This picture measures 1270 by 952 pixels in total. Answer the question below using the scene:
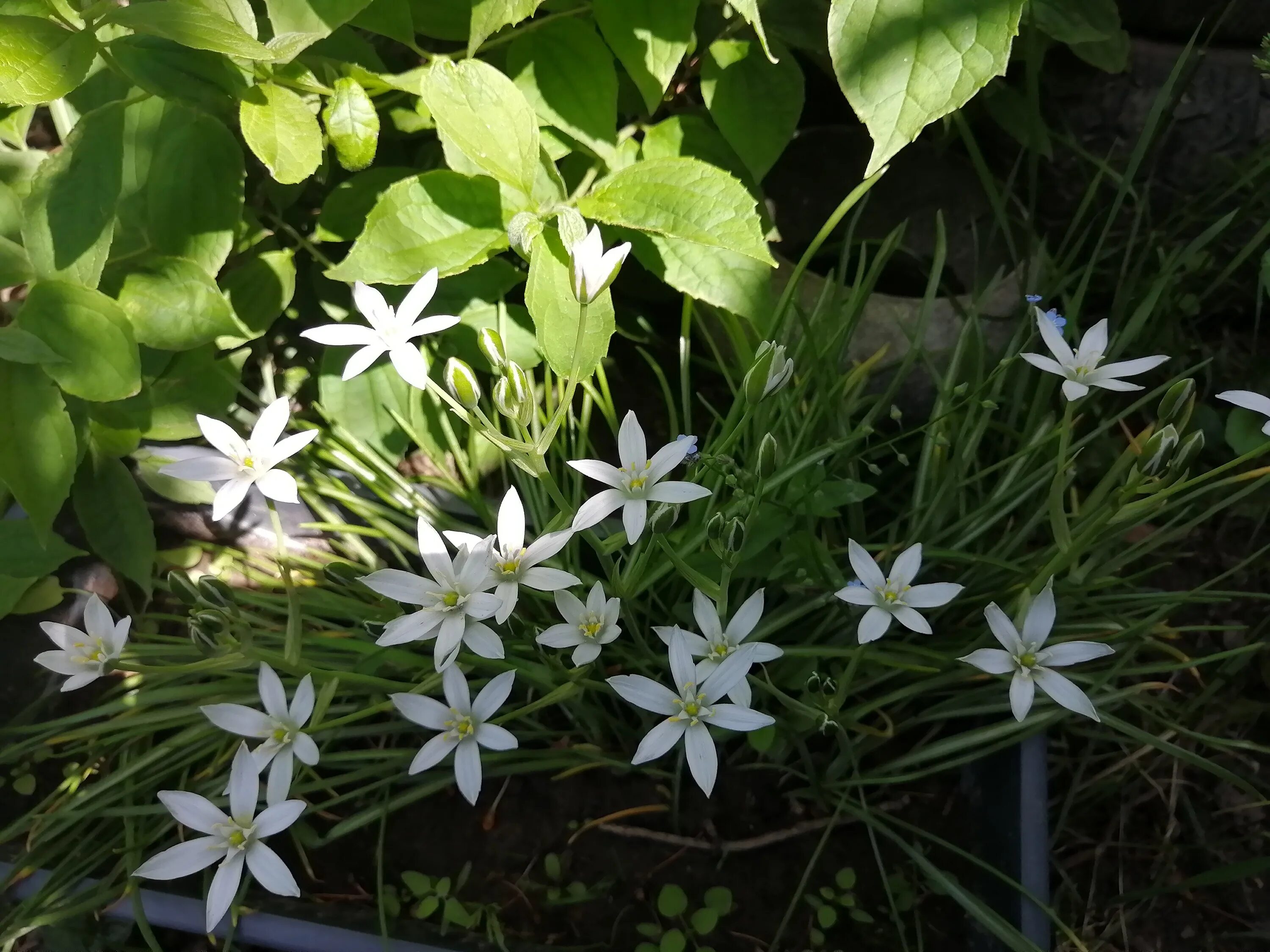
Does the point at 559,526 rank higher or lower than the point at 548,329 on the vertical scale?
lower

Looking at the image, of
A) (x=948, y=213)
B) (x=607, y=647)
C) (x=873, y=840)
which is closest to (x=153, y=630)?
(x=607, y=647)

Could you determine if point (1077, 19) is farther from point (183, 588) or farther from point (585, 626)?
point (183, 588)

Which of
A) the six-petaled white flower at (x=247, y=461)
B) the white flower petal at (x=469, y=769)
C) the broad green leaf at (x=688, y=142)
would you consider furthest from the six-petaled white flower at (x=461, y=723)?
the broad green leaf at (x=688, y=142)

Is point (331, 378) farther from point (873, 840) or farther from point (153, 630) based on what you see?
point (873, 840)

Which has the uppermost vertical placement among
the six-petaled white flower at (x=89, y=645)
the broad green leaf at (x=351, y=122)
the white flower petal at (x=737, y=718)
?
the broad green leaf at (x=351, y=122)

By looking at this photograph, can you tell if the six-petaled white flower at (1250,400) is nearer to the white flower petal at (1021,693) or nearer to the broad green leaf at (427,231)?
the white flower petal at (1021,693)

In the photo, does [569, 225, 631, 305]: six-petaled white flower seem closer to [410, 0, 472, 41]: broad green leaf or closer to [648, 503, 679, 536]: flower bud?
[648, 503, 679, 536]: flower bud

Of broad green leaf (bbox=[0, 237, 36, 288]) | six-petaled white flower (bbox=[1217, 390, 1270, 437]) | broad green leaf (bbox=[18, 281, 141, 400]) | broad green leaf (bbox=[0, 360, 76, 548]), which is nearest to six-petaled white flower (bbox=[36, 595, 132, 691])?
broad green leaf (bbox=[0, 360, 76, 548])

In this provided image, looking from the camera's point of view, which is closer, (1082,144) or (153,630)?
(153,630)
